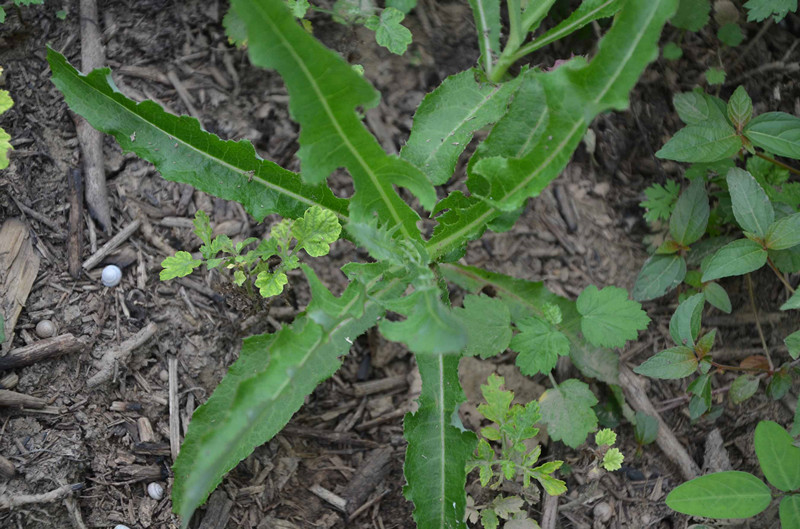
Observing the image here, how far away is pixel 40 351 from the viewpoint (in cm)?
223

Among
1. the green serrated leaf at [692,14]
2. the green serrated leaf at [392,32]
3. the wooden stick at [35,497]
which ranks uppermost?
the green serrated leaf at [692,14]

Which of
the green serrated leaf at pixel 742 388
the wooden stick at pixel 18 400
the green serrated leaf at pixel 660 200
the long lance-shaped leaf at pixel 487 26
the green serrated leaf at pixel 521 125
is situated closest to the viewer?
the wooden stick at pixel 18 400

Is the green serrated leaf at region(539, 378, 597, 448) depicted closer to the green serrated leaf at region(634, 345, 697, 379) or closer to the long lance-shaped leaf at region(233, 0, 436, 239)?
the green serrated leaf at region(634, 345, 697, 379)

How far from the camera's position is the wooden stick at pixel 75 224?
7.93 ft

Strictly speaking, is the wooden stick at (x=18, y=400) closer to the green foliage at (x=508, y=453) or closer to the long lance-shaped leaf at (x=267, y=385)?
the long lance-shaped leaf at (x=267, y=385)

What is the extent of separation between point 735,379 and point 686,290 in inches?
16.9

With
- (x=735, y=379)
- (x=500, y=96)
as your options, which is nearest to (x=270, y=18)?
(x=500, y=96)

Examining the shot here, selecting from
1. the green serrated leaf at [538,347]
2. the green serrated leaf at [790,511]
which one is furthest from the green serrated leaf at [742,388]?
the green serrated leaf at [538,347]

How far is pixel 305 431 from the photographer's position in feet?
8.17

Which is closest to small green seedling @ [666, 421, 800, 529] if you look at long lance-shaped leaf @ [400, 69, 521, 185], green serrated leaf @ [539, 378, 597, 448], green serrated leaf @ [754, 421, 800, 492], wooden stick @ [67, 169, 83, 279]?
green serrated leaf @ [754, 421, 800, 492]

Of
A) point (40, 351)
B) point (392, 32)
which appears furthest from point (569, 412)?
point (40, 351)

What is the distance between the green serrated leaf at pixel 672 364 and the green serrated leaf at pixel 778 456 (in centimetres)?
29

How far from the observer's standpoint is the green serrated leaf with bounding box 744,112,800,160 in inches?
92.9

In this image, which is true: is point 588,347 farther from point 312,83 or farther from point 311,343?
point 312,83
